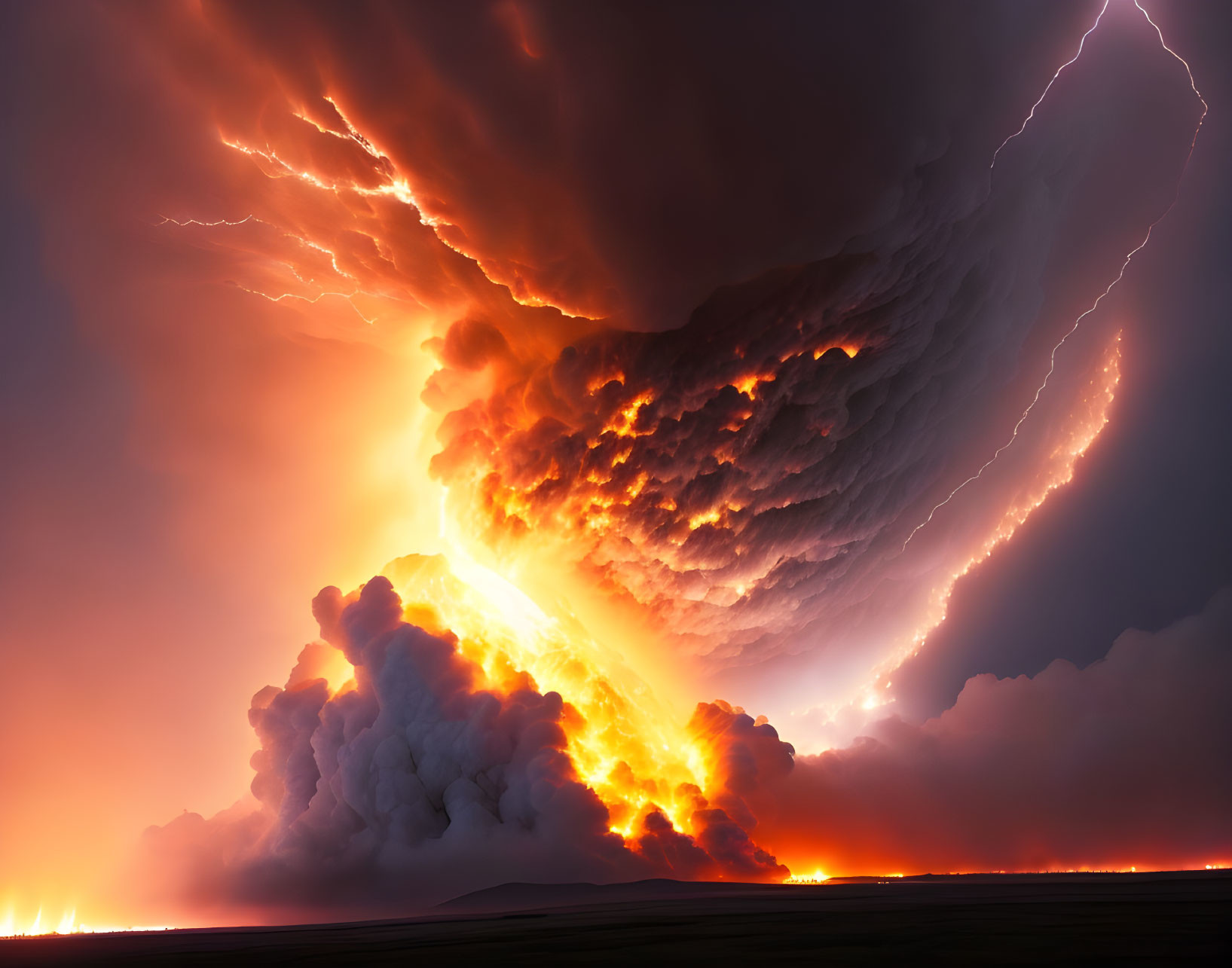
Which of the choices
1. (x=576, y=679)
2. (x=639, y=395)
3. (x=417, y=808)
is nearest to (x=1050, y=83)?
(x=639, y=395)

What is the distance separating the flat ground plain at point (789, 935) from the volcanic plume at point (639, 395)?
32.8 feet

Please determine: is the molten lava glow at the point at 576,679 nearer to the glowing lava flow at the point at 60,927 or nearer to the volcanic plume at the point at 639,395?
the volcanic plume at the point at 639,395

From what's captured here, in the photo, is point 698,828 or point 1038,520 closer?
point 698,828

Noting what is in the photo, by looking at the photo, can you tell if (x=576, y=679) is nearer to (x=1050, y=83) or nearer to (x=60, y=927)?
(x=60, y=927)

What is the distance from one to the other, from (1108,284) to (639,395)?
1628 centimetres

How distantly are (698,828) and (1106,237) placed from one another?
22754 mm

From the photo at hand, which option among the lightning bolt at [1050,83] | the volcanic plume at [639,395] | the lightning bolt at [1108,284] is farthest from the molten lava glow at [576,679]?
the lightning bolt at [1050,83]

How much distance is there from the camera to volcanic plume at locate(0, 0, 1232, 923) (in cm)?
1877

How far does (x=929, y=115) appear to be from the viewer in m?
18.9

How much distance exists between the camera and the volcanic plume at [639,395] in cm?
1877

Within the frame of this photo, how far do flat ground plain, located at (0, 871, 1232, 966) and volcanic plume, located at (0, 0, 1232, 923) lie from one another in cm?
999

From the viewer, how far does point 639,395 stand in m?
25.1

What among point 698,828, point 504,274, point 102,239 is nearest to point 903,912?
point 698,828

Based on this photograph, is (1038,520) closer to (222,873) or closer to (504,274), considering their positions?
(504,274)
